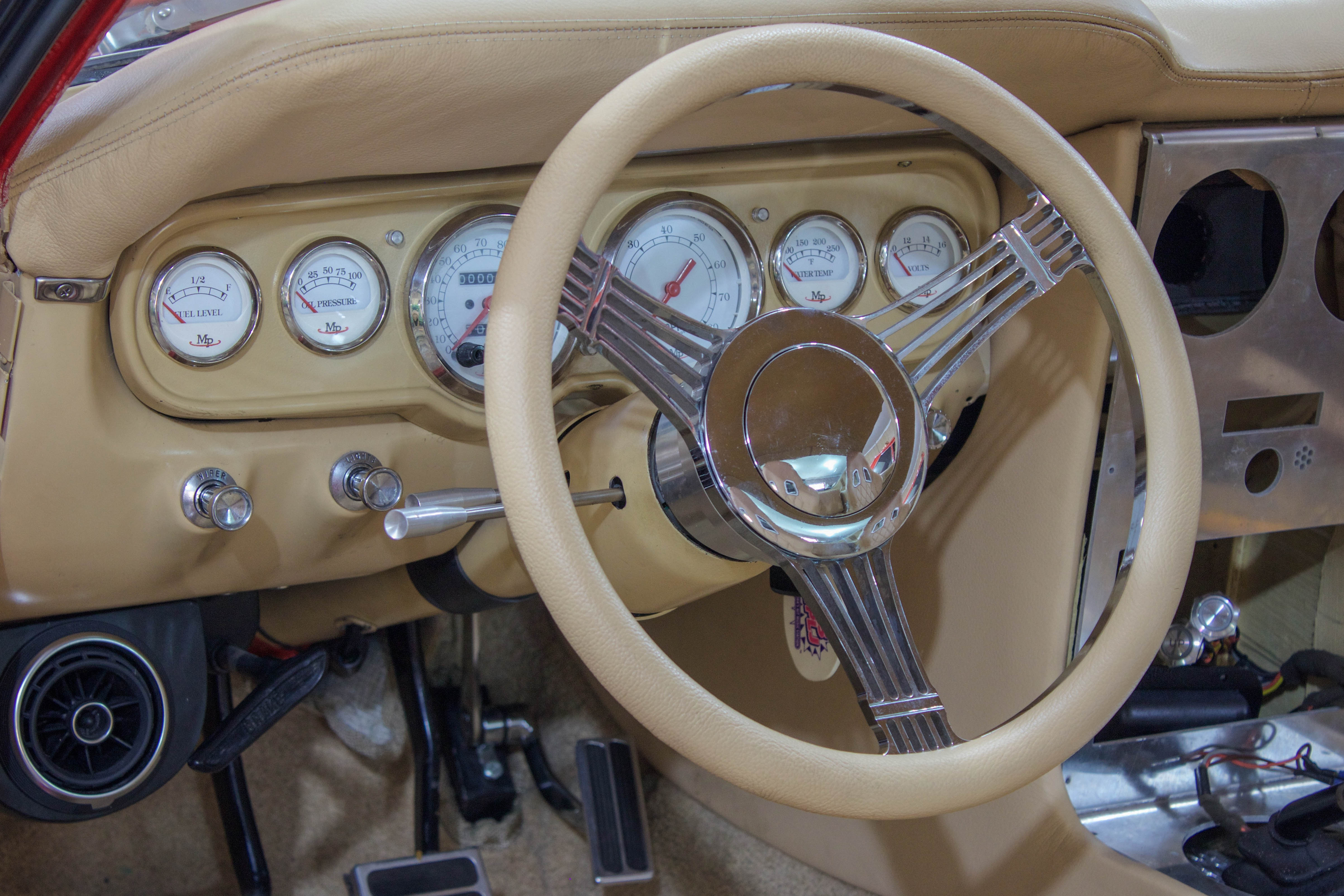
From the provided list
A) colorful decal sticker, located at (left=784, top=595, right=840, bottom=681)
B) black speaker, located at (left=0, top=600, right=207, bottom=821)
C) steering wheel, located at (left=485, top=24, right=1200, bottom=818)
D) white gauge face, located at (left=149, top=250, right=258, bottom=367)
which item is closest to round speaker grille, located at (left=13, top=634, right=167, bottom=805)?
black speaker, located at (left=0, top=600, right=207, bottom=821)

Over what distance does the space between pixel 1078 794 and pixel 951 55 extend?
90 cm

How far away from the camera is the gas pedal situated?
134 centimetres

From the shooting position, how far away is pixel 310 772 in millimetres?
1699

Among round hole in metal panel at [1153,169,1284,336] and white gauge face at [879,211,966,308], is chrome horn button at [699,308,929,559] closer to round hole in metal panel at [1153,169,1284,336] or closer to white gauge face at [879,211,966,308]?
white gauge face at [879,211,966,308]

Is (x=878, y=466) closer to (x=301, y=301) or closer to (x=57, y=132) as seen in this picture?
(x=301, y=301)

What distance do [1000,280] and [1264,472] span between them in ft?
1.88

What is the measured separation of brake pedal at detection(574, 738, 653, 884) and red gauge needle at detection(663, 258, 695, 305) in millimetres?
858

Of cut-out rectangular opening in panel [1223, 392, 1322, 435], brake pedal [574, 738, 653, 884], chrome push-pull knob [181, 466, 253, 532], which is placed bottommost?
A: brake pedal [574, 738, 653, 884]

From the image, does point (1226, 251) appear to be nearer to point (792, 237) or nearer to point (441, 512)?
point (792, 237)

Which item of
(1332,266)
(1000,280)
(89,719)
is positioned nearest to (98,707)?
(89,719)

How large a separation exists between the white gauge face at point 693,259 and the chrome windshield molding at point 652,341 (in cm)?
23

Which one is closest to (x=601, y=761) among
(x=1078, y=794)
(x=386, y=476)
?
(x=1078, y=794)

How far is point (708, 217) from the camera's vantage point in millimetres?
1070

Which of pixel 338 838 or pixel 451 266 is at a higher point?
pixel 451 266
